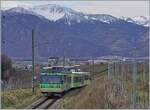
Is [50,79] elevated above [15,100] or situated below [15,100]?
above

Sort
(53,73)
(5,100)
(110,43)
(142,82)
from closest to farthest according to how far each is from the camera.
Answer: (142,82), (5,100), (53,73), (110,43)

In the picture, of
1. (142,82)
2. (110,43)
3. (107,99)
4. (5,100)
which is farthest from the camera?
(110,43)

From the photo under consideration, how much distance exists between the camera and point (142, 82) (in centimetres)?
2225

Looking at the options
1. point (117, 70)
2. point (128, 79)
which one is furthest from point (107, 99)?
point (117, 70)

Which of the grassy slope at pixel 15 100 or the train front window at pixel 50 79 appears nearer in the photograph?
the grassy slope at pixel 15 100

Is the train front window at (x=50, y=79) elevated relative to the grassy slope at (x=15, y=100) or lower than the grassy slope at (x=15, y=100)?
elevated

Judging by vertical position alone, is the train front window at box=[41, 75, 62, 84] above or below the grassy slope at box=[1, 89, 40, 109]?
above

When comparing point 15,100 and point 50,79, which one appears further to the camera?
point 50,79

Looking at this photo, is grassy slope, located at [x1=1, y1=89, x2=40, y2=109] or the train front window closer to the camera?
grassy slope, located at [x1=1, y1=89, x2=40, y2=109]

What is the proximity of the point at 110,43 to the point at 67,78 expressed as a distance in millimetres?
154933

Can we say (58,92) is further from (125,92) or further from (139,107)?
(139,107)

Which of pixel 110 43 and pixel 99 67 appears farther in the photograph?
pixel 110 43

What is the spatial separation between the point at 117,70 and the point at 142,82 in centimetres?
594

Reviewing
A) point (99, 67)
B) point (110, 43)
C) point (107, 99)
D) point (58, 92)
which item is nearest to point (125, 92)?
point (107, 99)
